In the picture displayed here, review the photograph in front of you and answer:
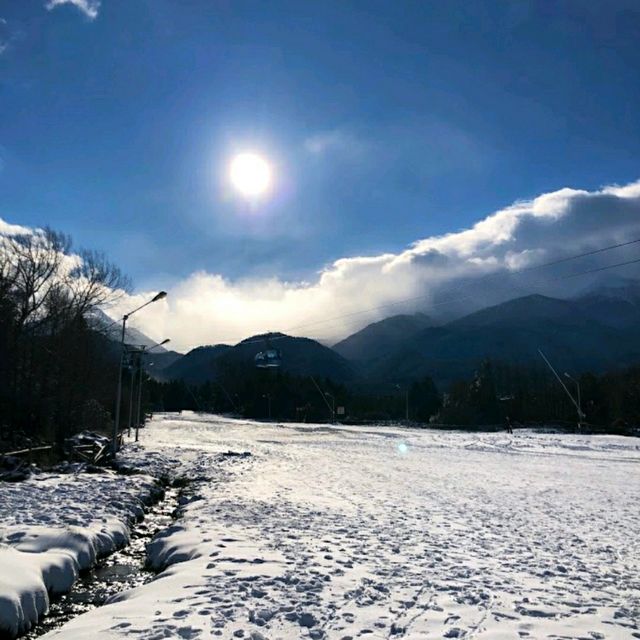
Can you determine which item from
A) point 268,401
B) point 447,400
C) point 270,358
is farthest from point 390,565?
point 268,401

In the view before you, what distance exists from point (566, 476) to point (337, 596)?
890 inches

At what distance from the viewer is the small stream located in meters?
8.59

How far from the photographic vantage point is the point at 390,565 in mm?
9727

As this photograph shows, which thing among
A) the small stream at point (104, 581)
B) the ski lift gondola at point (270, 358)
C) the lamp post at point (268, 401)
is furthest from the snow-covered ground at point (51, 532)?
the lamp post at point (268, 401)

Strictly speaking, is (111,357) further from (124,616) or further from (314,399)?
(314,399)

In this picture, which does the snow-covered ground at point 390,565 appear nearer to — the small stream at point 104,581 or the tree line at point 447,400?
the small stream at point 104,581

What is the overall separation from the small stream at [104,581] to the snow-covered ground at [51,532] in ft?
0.61

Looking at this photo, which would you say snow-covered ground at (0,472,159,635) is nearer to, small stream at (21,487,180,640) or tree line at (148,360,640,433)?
small stream at (21,487,180,640)

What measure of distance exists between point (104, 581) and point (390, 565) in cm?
542

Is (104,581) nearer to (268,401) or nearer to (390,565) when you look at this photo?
(390,565)

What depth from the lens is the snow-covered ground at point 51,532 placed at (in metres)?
8.48

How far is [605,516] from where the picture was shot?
15.7 metres

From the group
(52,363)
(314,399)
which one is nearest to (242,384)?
(314,399)

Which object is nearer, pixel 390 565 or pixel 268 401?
pixel 390 565
